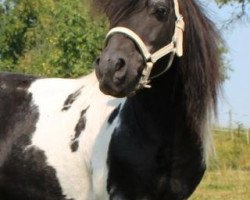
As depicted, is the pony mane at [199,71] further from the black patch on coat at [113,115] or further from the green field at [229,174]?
the green field at [229,174]

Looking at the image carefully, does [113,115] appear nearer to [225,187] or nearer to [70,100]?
[70,100]

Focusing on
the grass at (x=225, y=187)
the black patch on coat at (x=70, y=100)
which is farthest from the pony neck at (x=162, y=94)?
the grass at (x=225, y=187)

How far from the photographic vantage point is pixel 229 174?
14.6m

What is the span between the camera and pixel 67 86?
17.2 feet

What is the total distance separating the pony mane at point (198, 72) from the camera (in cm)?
439

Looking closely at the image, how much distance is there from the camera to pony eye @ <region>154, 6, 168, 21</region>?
4.09m

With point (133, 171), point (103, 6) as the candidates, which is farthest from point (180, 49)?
point (133, 171)

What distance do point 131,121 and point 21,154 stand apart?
1036mm

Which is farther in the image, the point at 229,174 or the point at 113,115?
the point at 229,174

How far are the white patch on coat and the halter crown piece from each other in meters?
0.55

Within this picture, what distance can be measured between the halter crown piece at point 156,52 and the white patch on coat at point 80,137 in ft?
1.79

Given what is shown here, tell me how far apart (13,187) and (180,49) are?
5.64ft

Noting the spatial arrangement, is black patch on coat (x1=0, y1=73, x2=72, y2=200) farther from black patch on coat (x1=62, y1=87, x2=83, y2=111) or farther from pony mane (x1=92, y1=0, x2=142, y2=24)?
pony mane (x1=92, y1=0, x2=142, y2=24)

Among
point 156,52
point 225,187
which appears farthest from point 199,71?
point 225,187
